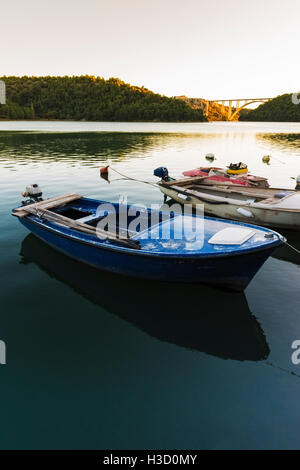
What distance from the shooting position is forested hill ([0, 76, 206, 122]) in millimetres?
160125

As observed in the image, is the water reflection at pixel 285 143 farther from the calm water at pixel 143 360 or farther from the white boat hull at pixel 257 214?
the calm water at pixel 143 360

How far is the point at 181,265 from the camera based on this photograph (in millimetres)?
7973

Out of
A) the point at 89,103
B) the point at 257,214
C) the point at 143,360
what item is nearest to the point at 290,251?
the point at 257,214

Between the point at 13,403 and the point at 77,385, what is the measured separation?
128 centimetres

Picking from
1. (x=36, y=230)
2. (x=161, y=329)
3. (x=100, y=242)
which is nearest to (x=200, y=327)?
(x=161, y=329)

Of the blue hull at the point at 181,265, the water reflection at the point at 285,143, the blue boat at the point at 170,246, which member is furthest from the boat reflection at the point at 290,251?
the water reflection at the point at 285,143

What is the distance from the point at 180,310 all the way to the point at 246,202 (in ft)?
25.8

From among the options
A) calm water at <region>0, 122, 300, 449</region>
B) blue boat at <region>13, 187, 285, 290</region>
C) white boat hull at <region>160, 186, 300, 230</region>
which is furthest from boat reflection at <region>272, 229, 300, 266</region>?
blue boat at <region>13, 187, 285, 290</region>

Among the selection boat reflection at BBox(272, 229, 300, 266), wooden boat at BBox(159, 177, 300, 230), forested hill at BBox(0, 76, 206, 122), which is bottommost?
boat reflection at BBox(272, 229, 300, 266)

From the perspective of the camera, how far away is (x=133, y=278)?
31.2 feet

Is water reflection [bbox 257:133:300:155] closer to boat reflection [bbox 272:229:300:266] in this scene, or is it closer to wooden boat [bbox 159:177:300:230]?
wooden boat [bbox 159:177:300:230]

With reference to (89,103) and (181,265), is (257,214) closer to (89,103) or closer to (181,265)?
(181,265)

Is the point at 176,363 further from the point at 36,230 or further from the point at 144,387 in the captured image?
the point at 36,230

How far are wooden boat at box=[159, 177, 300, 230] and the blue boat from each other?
372 cm
